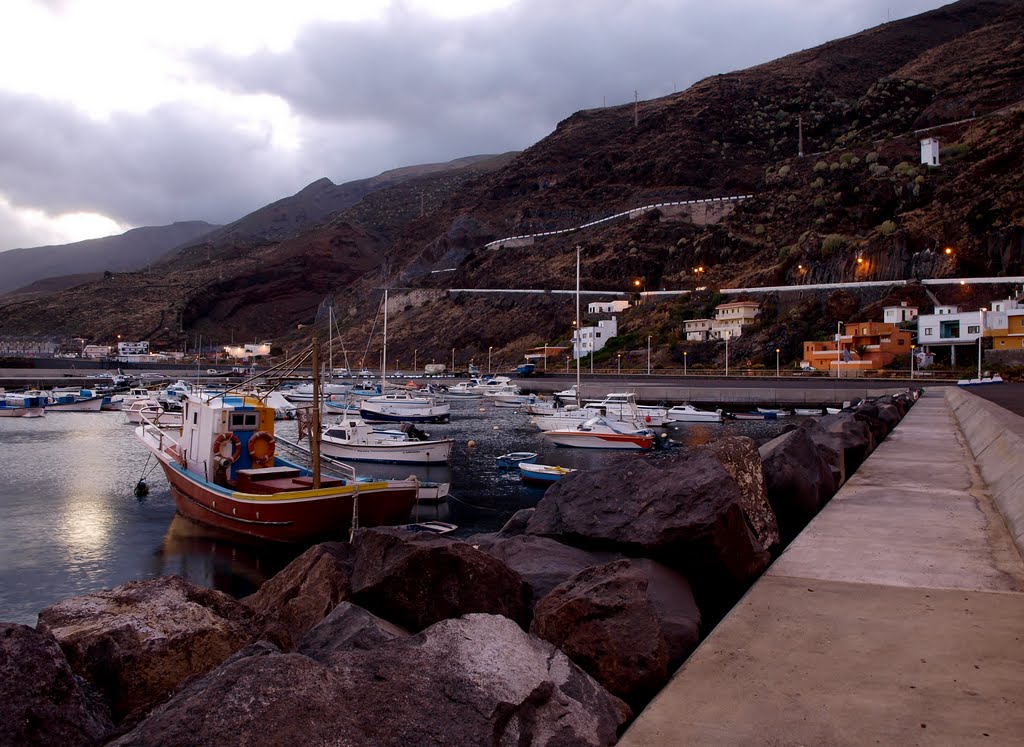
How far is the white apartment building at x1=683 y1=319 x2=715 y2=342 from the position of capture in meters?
91.6

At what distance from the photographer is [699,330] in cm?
9250

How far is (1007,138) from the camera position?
100 metres

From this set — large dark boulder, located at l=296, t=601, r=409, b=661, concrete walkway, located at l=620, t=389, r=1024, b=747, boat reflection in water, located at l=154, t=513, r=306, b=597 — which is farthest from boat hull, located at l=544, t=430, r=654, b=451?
large dark boulder, located at l=296, t=601, r=409, b=661

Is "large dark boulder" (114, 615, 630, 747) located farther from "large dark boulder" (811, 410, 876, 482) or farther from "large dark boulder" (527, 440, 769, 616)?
"large dark boulder" (811, 410, 876, 482)

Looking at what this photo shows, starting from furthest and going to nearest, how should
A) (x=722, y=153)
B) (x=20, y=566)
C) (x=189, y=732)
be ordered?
1. (x=722, y=153)
2. (x=20, y=566)
3. (x=189, y=732)

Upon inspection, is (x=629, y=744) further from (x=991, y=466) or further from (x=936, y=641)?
(x=991, y=466)

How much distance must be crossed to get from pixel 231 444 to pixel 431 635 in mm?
18798

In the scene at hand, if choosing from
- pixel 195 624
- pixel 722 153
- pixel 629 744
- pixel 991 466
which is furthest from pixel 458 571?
pixel 722 153

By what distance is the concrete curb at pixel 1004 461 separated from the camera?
773 centimetres

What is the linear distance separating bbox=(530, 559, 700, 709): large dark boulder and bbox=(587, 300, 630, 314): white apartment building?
10965 centimetres

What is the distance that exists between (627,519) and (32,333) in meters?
204

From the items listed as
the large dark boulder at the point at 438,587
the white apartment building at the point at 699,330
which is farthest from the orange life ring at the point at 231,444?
the white apartment building at the point at 699,330

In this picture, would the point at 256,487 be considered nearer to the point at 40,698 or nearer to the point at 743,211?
the point at 40,698

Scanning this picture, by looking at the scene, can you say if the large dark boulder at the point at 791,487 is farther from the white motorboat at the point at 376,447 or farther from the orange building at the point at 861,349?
the orange building at the point at 861,349
